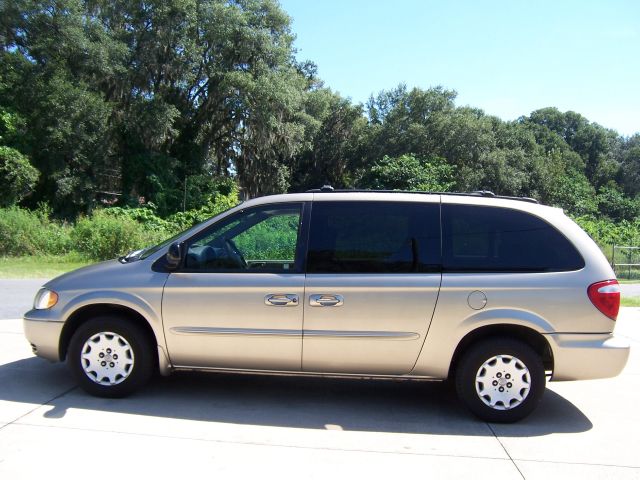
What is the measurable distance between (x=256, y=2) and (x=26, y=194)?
16.9 metres

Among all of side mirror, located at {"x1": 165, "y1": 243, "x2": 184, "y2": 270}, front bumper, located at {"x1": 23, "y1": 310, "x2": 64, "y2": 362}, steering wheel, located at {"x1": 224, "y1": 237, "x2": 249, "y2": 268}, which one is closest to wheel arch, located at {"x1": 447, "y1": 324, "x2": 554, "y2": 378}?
steering wheel, located at {"x1": 224, "y1": 237, "x2": 249, "y2": 268}

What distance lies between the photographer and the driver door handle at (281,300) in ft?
15.7

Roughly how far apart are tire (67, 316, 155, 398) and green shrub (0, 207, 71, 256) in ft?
50.6

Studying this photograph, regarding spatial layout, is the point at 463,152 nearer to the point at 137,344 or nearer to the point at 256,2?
the point at 256,2

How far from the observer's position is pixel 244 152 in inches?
→ 1539

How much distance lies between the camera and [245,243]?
5320mm

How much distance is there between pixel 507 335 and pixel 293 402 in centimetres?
202

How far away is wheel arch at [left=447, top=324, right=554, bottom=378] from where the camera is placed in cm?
480

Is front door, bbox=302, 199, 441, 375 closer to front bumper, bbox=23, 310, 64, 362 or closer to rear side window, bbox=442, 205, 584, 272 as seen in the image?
rear side window, bbox=442, 205, 584, 272

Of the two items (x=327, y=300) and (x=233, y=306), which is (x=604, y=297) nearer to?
(x=327, y=300)

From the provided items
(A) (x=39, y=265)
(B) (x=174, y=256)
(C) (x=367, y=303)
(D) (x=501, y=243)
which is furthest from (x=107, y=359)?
(A) (x=39, y=265)

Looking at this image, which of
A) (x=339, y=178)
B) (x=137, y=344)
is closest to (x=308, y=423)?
(x=137, y=344)

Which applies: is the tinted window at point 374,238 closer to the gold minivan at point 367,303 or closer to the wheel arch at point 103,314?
the gold minivan at point 367,303

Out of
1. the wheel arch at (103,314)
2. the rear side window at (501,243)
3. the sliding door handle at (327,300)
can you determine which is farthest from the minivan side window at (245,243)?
the rear side window at (501,243)
